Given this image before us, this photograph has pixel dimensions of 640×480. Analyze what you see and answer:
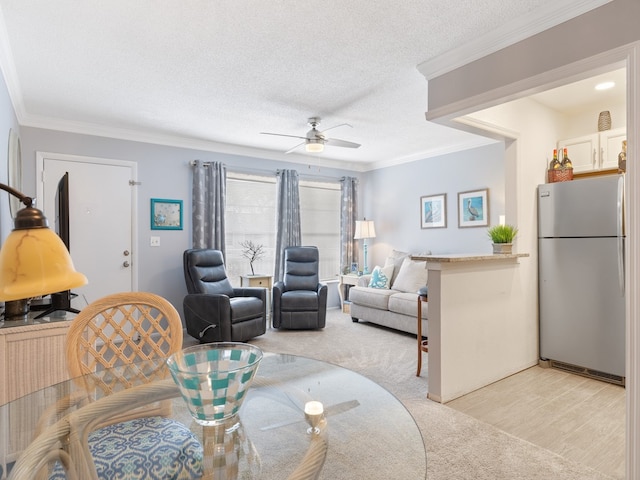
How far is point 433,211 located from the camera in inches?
212

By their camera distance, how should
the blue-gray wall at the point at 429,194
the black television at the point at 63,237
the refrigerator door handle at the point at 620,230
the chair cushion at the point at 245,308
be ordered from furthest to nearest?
1. the blue-gray wall at the point at 429,194
2. the chair cushion at the point at 245,308
3. the refrigerator door handle at the point at 620,230
4. the black television at the point at 63,237

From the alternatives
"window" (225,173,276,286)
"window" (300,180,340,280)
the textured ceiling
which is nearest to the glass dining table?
the textured ceiling

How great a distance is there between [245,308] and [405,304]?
194 centimetres

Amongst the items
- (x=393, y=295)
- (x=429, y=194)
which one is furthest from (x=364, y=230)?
(x=393, y=295)

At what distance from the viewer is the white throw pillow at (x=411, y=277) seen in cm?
480

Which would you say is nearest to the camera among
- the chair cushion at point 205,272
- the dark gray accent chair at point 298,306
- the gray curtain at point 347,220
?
the chair cushion at point 205,272

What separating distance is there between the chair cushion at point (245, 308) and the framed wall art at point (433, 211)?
9.17 ft

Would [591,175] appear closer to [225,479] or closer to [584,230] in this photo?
[584,230]

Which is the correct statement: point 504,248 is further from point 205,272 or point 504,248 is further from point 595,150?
point 205,272

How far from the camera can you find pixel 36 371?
2.08m

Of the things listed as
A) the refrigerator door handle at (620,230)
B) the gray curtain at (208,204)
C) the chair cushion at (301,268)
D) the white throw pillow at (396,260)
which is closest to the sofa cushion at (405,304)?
the white throw pillow at (396,260)

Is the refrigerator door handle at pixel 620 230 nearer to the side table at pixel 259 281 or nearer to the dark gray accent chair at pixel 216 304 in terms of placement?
the dark gray accent chair at pixel 216 304

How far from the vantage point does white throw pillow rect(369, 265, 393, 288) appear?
520cm

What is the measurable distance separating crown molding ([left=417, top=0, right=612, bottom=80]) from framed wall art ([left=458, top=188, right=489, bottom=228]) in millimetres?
2410
